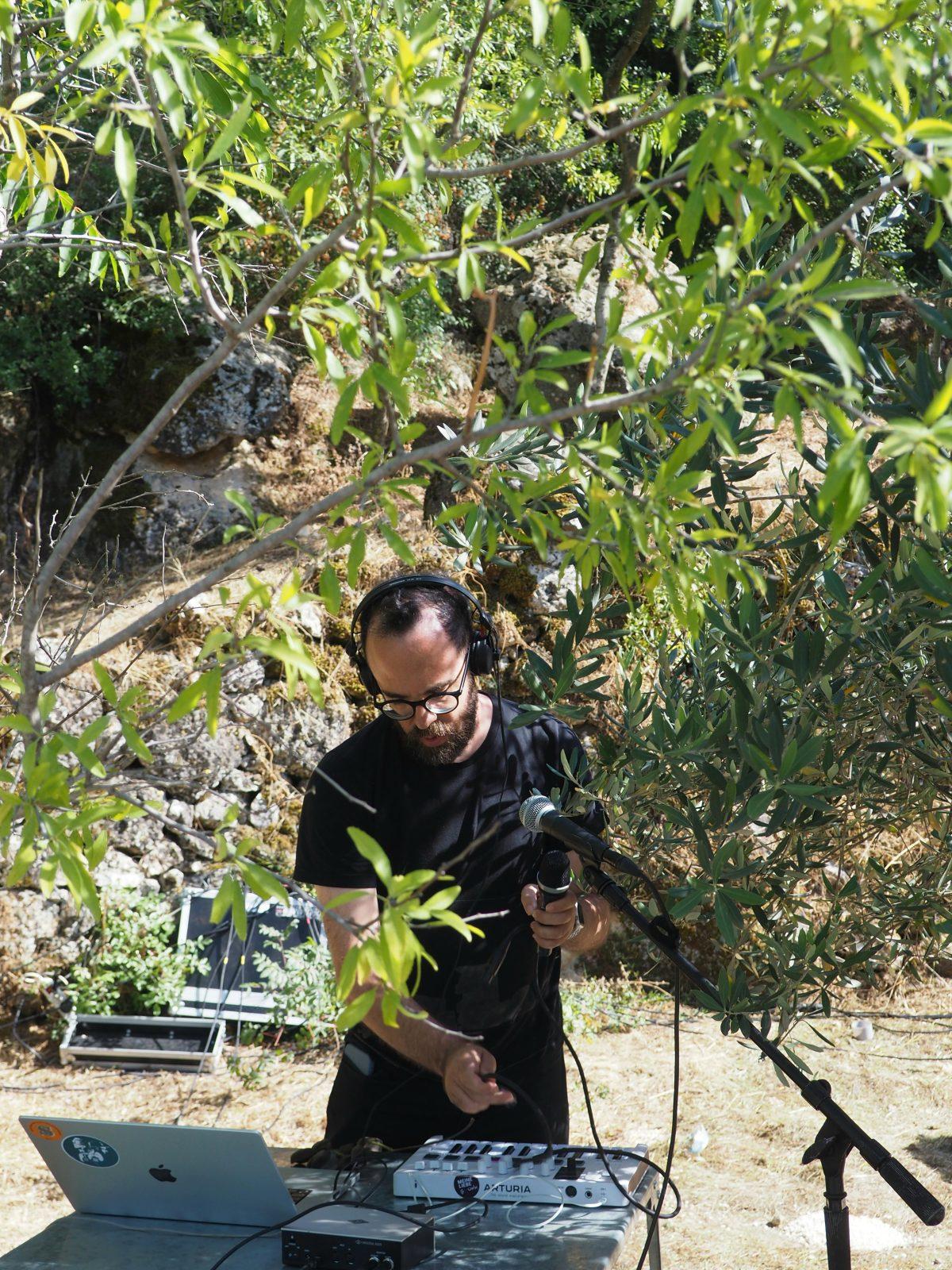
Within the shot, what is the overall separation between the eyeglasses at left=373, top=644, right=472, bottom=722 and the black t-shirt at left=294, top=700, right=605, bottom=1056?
15cm

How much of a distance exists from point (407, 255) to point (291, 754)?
5.00 meters

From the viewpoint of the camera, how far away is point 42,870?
3.77 ft

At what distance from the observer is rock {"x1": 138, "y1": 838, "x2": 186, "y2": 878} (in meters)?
5.71

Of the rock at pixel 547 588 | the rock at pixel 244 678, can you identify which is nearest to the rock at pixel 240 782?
the rock at pixel 244 678

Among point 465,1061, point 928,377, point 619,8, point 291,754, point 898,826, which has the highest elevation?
point 619,8

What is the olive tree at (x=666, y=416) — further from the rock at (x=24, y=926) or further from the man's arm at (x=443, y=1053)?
the rock at (x=24, y=926)

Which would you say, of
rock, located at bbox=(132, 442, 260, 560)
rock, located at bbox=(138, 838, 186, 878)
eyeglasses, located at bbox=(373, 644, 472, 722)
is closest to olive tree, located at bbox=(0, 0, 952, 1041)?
eyeglasses, located at bbox=(373, 644, 472, 722)

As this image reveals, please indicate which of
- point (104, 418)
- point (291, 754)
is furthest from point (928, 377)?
point (104, 418)

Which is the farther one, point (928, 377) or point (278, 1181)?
point (278, 1181)

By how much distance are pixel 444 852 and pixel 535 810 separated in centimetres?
76

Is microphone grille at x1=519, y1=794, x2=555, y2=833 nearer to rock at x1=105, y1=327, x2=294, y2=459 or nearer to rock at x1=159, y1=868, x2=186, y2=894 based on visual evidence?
rock at x1=159, y1=868, x2=186, y2=894

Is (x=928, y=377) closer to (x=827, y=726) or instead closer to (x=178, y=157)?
(x=827, y=726)

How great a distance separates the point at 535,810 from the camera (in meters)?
1.81

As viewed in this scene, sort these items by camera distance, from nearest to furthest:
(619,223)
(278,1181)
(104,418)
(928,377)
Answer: (619,223) → (928,377) → (278,1181) → (104,418)
